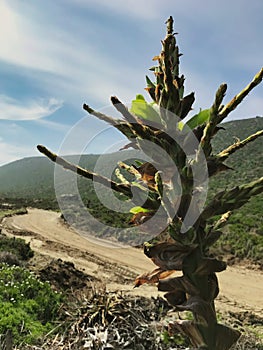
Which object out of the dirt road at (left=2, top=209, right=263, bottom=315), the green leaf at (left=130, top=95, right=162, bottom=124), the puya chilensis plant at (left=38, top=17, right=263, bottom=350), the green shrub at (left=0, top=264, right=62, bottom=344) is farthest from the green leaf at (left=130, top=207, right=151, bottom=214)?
the dirt road at (left=2, top=209, right=263, bottom=315)

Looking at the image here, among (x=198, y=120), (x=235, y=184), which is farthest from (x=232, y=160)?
(x=198, y=120)

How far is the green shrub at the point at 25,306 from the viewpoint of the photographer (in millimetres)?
6229

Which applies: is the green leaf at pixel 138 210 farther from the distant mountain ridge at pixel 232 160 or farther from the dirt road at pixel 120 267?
the dirt road at pixel 120 267

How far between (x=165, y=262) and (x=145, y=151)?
374 mm

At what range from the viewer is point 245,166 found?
4634cm

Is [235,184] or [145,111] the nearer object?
[145,111]

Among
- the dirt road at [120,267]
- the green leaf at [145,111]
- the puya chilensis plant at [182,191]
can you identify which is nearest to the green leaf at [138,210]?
the puya chilensis plant at [182,191]

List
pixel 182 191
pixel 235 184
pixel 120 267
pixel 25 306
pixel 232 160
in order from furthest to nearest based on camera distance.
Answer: pixel 232 160 < pixel 235 184 < pixel 120 267 < pixel 25 306 < pixel 182 191

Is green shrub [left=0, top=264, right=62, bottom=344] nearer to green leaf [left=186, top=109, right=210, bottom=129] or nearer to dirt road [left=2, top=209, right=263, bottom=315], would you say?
dirt road [left=2, top=209, right=263, bottom=315]

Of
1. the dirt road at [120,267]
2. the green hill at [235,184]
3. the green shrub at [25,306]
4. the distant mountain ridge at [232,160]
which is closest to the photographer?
the green hill at [235,184]

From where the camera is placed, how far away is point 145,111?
4.52 ft

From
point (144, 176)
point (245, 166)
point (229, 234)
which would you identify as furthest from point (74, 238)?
point (245, 166)

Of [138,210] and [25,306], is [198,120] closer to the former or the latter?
[138,210]

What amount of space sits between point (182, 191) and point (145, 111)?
32 centimetres
